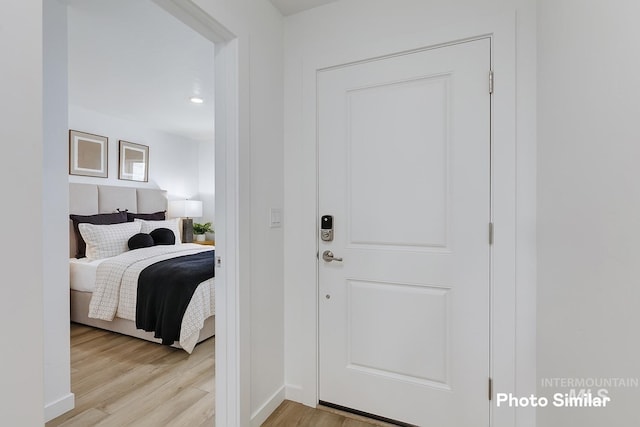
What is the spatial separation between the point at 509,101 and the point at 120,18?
2309 mm

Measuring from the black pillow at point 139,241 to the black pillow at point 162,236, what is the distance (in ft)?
0.77

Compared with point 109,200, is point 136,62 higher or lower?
higher

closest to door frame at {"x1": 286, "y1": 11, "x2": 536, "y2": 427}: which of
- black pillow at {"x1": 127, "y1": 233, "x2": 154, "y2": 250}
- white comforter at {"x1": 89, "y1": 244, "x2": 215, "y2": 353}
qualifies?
white comforter at {"x1": 89, "y1": 244, "x2": 215, "y2": 353}

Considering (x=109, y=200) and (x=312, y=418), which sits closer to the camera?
(x=312, y=418)

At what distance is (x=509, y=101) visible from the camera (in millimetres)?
1462

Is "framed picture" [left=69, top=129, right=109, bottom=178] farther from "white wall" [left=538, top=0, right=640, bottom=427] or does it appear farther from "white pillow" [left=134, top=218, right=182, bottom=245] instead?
"white wall" [left=538, top=0, right=640, bottom=427]

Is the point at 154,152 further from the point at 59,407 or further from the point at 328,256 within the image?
the point at 328,256

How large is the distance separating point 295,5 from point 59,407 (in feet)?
8.93

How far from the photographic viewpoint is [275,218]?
1877mm

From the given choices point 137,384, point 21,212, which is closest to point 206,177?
point 137,384

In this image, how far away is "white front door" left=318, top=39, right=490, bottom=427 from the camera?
5.06ft

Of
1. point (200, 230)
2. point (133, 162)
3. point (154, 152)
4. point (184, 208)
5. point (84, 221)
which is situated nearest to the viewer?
point (84, 221)

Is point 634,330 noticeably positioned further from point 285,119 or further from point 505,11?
point 285,119

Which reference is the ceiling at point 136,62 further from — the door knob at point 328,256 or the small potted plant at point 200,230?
the small potted plant at point 200,230
